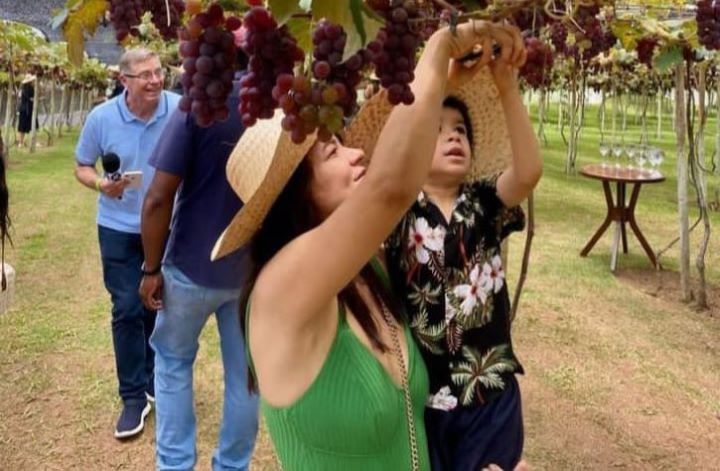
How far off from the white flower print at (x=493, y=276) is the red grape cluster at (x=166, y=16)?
93 centimetres

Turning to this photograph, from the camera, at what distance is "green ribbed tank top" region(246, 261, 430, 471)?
1.20 m

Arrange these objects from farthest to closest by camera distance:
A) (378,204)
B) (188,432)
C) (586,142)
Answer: (586,142)
(188,432)
(378,204)

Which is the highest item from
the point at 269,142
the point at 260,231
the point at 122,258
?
the point at 269,142

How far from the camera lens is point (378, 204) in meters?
1.05

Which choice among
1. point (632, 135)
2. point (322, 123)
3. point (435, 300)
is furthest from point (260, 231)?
point (632, 135)

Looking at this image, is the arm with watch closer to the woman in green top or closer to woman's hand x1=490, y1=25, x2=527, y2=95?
the woman in green top

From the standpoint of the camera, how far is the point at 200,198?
2592mm

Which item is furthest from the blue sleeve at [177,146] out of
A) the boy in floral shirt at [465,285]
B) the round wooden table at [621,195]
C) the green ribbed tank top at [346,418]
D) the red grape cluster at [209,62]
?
the round wooden table at [621,195]

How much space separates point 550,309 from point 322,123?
5061 mm

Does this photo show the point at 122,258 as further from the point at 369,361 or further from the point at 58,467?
the point at 369,361

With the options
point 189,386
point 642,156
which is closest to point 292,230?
point 189,386

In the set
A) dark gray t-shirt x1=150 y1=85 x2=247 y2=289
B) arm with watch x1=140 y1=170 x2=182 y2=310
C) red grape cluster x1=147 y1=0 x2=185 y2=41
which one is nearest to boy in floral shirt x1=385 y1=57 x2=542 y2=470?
red grape cluster x1=147 y1=0 x2=185 y2=41

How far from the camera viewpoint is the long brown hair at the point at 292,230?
4.23ft

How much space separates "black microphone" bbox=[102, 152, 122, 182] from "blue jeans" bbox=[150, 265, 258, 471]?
782 millimetres
